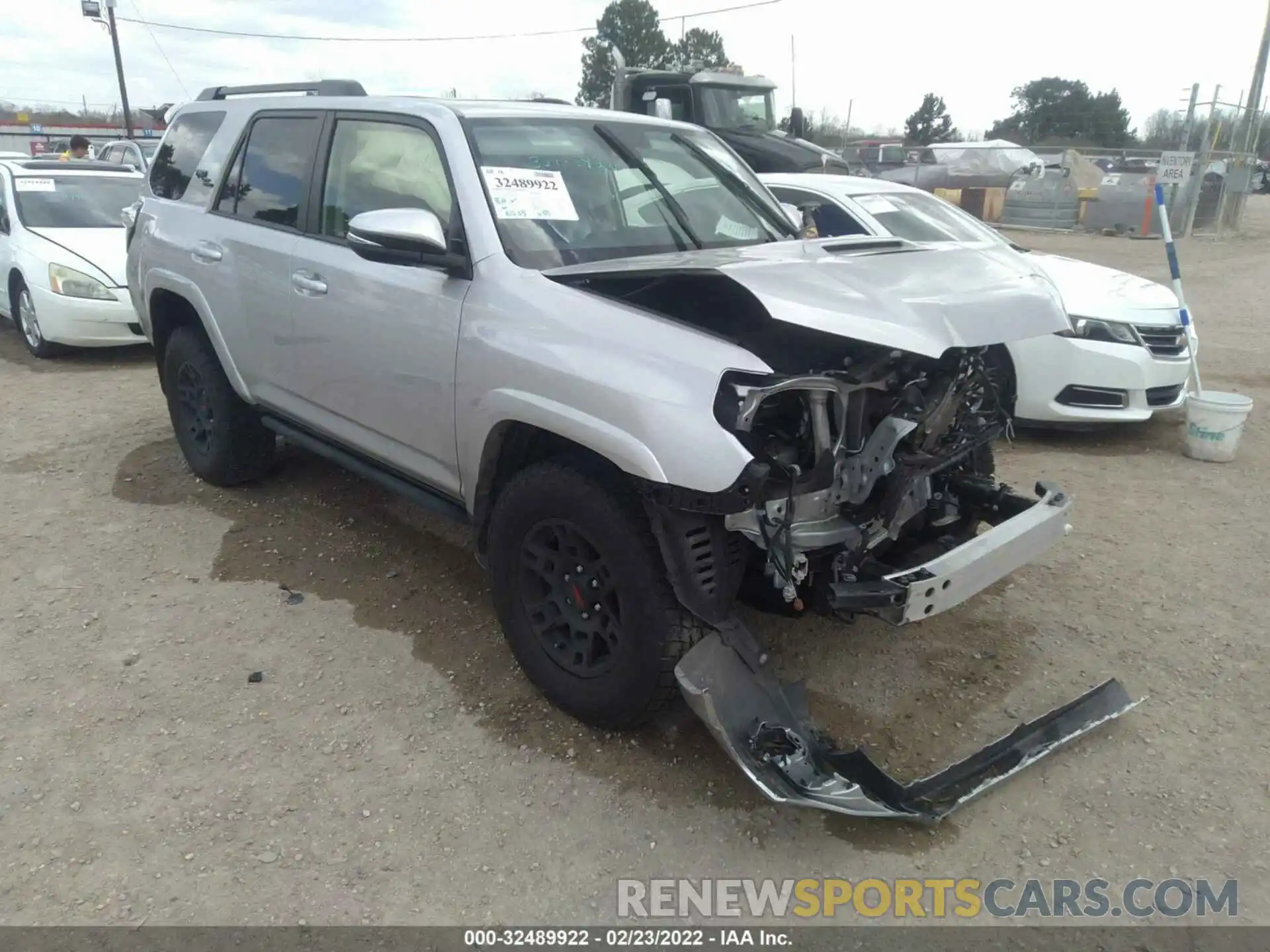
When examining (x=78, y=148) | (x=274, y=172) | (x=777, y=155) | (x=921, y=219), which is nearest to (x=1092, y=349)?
(x=921, y=219)

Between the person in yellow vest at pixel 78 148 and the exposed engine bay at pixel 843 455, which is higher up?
the person in yellow vest at pixel 78 148

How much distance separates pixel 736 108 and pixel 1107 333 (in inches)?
353

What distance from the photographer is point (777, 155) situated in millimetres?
12609

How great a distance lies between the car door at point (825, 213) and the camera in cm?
628

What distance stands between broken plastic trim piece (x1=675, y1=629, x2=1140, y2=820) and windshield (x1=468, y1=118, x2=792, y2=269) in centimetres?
143

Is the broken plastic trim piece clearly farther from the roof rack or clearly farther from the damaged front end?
the roof rack

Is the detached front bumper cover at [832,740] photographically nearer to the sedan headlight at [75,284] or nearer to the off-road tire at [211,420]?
the off-road tire at [211,420]

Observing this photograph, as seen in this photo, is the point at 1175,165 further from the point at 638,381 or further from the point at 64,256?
the point at 638,381

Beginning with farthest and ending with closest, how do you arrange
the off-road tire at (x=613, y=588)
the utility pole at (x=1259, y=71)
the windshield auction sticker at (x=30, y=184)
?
1. the utility pole at (x=1259, y=71)
2. the windshield auction sticker at (x=30, y=184)
3. the off-road tire at (x=613, y=588)

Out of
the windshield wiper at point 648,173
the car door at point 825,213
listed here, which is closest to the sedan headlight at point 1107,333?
the car door at point 825,213

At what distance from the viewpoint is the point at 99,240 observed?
28.2 ft

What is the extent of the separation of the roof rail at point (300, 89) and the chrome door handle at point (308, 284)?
2.99ft

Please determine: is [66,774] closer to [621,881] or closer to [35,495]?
[621,881]
